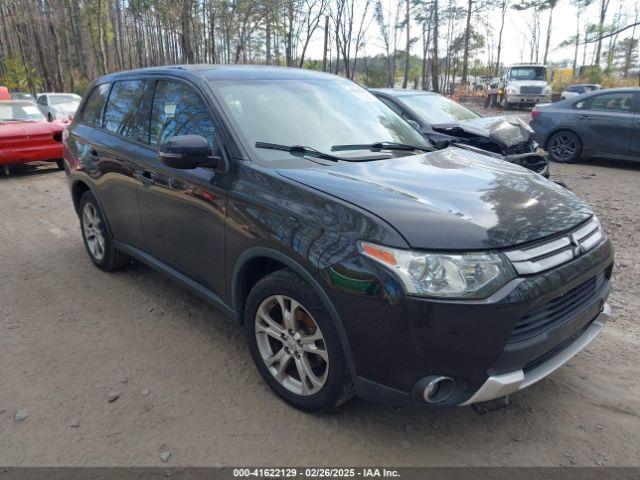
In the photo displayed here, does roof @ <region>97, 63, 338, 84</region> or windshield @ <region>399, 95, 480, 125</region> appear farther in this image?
windshield @ <region>399, 95, 480, 125</region>

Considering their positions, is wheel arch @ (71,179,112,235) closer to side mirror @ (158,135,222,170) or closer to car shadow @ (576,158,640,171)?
side mirror @ (158,135,222,170)

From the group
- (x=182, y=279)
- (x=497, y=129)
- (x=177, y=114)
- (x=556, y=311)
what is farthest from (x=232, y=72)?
(x=497, y=129)

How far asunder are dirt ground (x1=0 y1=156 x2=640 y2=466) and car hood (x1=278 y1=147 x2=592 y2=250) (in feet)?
3.50

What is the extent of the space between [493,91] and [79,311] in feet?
84.5

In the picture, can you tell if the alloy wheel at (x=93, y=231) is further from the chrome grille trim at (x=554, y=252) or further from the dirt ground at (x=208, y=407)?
the chrome grille trim at (x=554, y=252)

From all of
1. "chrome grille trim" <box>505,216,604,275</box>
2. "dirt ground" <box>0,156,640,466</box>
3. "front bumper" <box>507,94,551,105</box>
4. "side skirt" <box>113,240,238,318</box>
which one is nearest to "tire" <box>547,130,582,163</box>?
"dirt ground" <box>0,156,640,466</box>

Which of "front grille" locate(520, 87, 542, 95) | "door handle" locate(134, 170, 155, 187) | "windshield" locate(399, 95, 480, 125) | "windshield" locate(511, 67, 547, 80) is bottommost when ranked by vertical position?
"door handle" locate(134, 170, 155, 187)

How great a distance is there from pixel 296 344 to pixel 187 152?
4.08 ft

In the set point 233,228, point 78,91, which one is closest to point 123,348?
point 233,228

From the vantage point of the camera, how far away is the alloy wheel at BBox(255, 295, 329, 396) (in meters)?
2.62

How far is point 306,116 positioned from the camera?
332 centimetres

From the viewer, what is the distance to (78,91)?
35344 mm

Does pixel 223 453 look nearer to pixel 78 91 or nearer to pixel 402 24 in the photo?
pixel 78 91

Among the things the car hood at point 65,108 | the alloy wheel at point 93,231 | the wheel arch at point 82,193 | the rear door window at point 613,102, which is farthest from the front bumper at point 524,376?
the car hood at point 65,108
